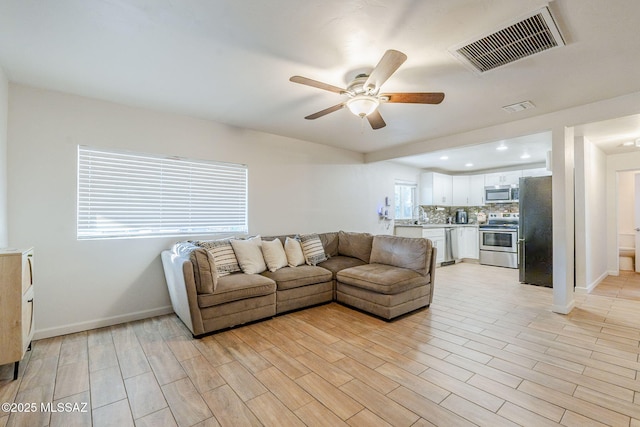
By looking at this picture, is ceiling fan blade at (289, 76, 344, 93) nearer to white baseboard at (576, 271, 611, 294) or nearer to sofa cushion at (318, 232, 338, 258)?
sofa cushion at (318, 232, 338, 258)

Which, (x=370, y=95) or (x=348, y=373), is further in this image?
(x=370, y=95)

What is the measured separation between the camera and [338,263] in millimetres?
4180

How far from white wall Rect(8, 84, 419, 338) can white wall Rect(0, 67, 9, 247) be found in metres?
0.06

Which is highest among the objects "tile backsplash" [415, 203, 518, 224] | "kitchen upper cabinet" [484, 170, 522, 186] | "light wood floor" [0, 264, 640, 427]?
"kitchen upper cabinet" [484, 170, 522, 186]

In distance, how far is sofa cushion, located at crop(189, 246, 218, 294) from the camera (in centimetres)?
278

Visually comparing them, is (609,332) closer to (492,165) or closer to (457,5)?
(457,5)

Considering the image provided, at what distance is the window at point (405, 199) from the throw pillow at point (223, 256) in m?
4.54

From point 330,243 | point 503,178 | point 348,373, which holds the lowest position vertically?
point 348,373

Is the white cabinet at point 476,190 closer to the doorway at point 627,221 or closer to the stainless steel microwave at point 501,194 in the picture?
the stainless steel microwave at point 501,194

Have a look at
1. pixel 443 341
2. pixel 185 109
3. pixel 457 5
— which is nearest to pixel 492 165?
pixel 443 341

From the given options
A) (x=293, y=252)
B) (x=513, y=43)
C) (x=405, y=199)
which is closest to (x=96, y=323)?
(x=293, y=252)

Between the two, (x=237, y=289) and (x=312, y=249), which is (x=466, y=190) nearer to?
(x=312, y=249)

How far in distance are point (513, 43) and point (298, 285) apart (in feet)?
10.1

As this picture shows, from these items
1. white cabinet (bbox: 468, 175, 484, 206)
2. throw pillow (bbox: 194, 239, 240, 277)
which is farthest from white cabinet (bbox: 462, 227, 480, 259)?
throw pillow (bbox: 194, 239, 240, 277)
